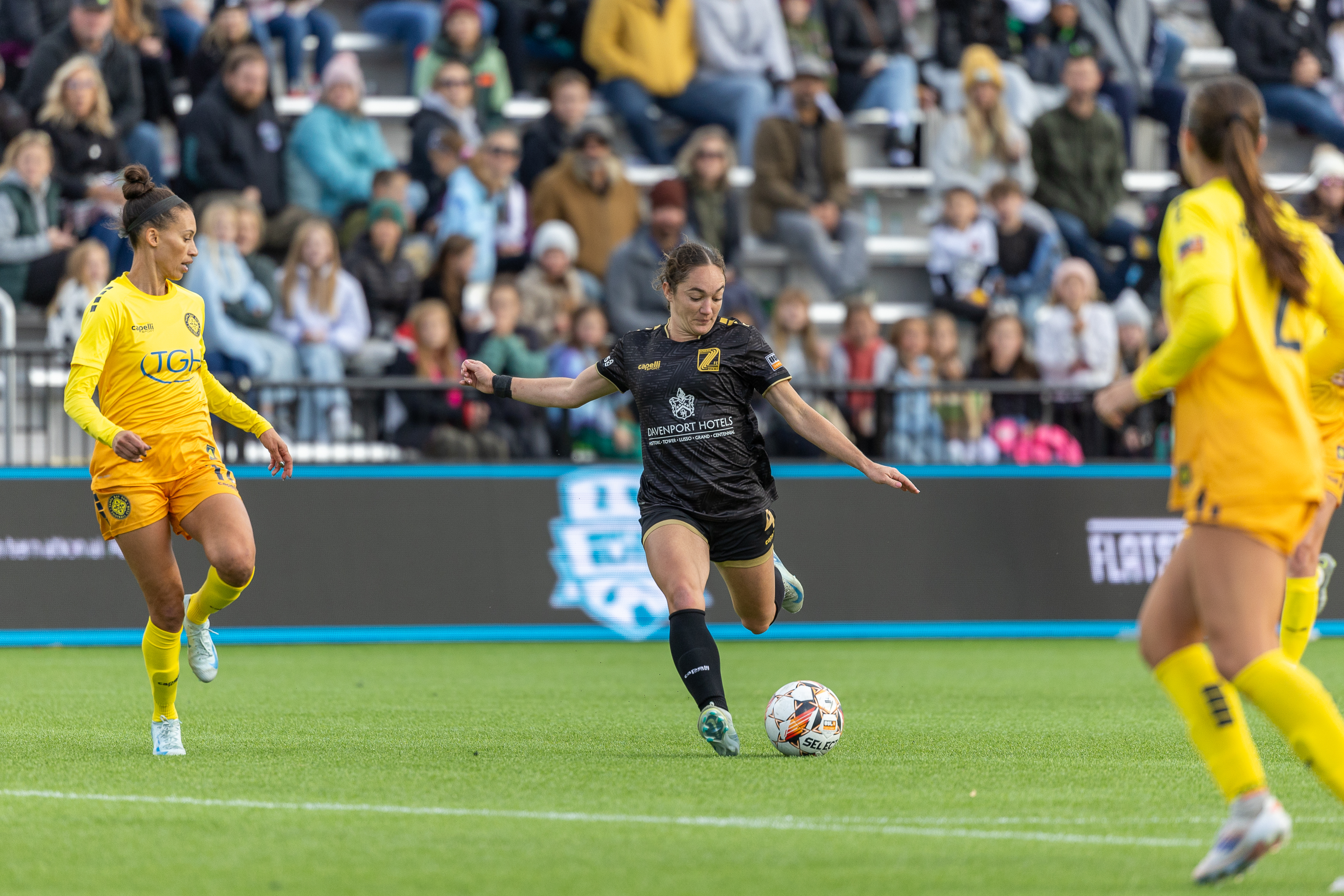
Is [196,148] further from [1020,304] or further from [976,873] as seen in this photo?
[976,873]

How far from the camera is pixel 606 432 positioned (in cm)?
1418

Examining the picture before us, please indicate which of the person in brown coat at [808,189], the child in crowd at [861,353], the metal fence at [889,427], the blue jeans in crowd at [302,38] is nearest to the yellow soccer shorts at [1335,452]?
the metal fence at [889,427]

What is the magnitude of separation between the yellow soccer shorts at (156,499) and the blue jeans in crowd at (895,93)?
42.3ft

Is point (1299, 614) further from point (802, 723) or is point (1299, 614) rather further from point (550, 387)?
point (550, 387)

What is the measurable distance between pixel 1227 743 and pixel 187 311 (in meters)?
4.77

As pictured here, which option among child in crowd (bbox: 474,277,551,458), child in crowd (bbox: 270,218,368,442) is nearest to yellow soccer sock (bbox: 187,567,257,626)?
child in crowd (bbox: 474,277,551,458)

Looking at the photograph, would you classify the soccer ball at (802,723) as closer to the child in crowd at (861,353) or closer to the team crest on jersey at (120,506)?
the team crest on jersey at (120,506)

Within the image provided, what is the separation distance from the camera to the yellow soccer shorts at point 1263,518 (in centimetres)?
445

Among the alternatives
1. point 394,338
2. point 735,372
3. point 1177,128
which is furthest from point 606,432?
point 1177,128

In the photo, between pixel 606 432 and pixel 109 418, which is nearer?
pixel 109 418

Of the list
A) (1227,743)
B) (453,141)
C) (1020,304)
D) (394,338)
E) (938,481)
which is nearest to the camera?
(1227,743)

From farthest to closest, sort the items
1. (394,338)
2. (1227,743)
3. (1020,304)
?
1. (1020,304)
2. (394,338)
3. (1227,743)

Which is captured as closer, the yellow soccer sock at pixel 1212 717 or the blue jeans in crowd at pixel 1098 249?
the yellow soccer sock at pixel 1212 717

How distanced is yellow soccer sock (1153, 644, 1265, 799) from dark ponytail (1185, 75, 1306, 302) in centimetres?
102
